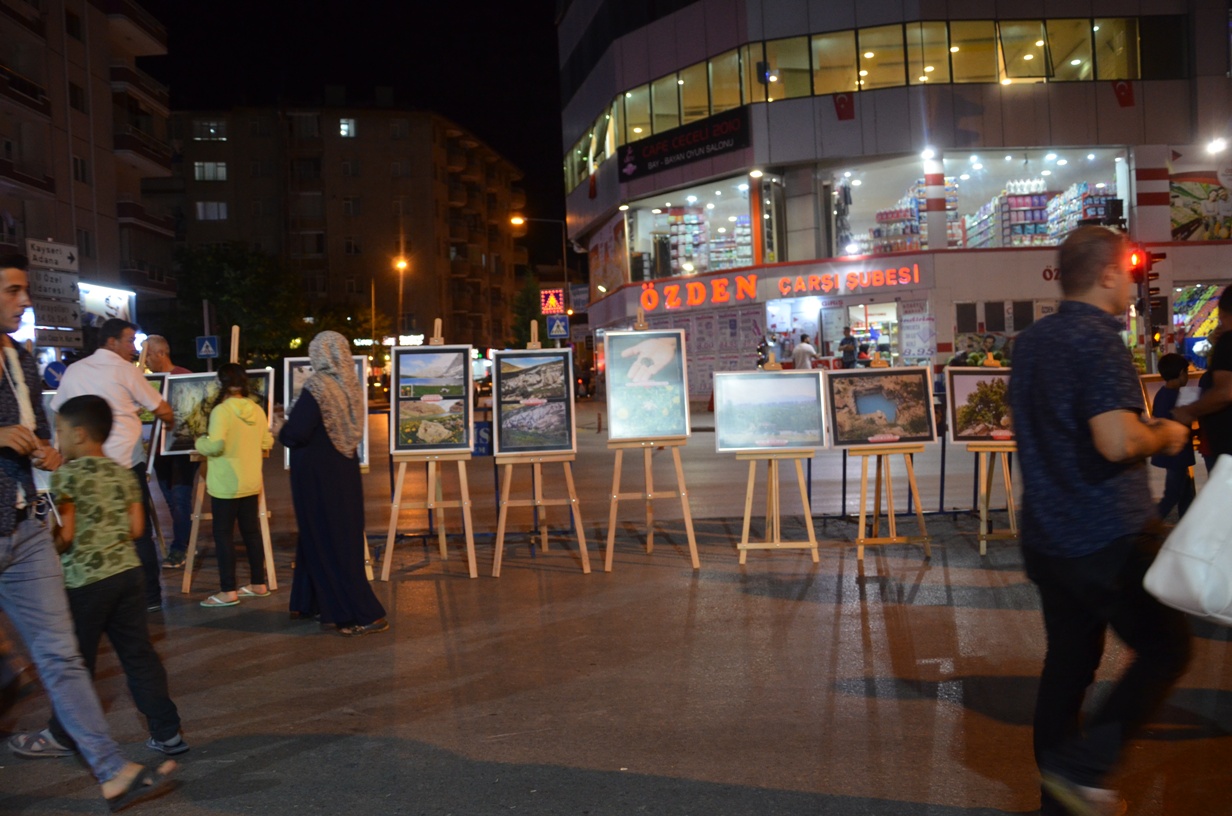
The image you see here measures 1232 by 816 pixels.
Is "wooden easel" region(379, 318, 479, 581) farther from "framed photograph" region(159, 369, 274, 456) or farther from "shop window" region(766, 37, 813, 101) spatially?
"shop window" region(766, 37, 813, 101)

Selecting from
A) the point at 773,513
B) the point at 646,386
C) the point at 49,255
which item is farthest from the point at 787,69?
the point at 773,513

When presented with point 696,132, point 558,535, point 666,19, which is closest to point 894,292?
point 696,132

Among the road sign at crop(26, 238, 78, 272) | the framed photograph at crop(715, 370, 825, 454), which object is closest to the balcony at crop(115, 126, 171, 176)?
the road sign at crop(26, 238, 78, 272)

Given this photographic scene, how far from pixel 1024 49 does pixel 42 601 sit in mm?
34661

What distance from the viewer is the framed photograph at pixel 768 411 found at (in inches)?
390

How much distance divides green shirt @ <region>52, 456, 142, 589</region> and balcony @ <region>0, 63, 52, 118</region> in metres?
34.5

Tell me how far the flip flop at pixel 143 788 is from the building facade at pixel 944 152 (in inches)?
1166

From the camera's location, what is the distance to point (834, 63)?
33.9 metres

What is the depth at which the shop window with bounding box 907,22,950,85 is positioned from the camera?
33.0 meters

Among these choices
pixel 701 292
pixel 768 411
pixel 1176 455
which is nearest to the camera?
pixel 1176 455

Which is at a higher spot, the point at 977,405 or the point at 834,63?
the point at 834,63

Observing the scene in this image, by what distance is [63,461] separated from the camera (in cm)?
488

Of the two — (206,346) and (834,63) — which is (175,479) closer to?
(206,346)

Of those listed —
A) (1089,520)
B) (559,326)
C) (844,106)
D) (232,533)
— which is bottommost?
(232,533)
